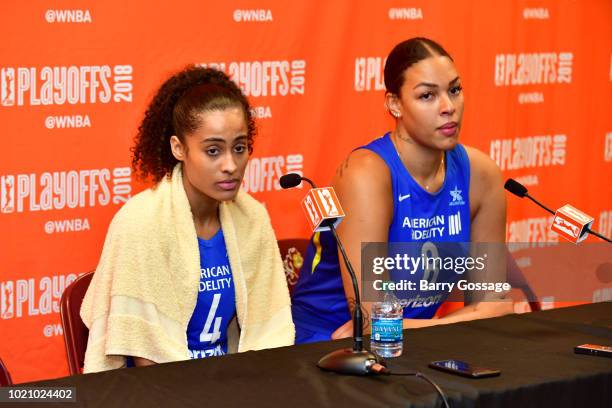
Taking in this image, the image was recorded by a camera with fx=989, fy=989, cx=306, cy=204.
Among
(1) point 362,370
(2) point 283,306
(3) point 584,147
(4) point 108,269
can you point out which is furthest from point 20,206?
(3) point 584,147

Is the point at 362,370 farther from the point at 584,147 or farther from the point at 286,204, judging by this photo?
the point at 584,147

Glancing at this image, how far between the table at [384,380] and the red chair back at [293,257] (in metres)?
0.87

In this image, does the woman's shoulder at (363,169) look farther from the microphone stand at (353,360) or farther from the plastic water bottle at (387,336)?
the microphone stand at (353,360)

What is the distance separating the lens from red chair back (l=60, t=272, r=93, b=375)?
8.36ft

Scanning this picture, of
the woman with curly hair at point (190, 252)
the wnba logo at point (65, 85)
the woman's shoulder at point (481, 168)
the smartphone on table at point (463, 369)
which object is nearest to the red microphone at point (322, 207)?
the smartphone on table at point (463, 369)

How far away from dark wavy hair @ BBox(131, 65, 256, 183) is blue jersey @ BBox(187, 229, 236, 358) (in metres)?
0.26

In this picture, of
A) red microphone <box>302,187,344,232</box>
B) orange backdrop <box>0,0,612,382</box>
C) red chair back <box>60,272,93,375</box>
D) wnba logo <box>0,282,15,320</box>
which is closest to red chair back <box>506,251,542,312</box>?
orange backdrop <box>0,0,612,382</box>

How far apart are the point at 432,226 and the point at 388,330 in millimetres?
868

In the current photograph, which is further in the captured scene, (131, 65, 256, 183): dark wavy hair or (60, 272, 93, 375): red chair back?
(131, 65, 256, 183): dark wavy hair

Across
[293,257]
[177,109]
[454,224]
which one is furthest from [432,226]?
[177,109]

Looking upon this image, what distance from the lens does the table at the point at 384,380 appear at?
1.82m

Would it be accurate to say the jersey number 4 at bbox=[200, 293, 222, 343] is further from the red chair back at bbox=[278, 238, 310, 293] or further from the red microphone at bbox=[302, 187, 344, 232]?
the red microphone at bbox=[302, 187, 344, 232]

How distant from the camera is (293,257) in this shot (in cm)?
313

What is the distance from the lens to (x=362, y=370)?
1949 mm
